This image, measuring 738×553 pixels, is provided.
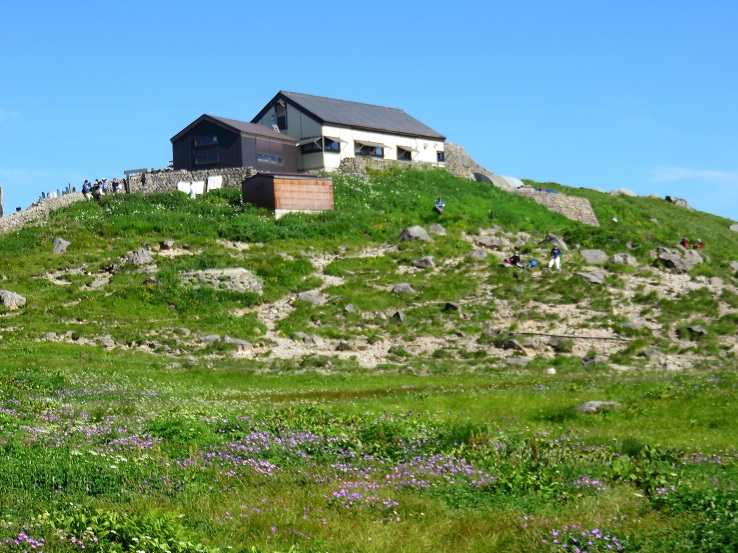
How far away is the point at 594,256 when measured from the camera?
6328 centimetres

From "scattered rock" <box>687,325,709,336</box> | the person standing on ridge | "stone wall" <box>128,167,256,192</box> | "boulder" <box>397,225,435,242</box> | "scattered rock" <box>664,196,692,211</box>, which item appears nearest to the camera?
"scattered rock" <box>687,325,709,336</box>

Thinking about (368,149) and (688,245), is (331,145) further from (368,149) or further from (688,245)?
(688,245)

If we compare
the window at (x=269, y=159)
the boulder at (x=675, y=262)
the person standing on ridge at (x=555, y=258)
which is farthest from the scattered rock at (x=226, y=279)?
the boulder at (x=675, y=262)

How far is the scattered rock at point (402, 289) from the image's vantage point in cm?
5478

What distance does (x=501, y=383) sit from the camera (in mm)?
36844

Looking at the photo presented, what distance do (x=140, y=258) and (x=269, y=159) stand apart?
22.5 meters

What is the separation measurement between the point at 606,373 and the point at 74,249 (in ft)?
122

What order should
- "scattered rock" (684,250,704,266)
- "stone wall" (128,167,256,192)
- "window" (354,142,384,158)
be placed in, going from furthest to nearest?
"window" (354,142,384,158) → "stone wall" (128,167,256,192) → "scattered rock" (684,250,704,266)

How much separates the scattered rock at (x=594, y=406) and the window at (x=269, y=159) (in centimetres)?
5391

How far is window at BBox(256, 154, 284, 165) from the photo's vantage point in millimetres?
77312

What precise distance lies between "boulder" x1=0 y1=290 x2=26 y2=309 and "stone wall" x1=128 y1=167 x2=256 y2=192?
24.5 m

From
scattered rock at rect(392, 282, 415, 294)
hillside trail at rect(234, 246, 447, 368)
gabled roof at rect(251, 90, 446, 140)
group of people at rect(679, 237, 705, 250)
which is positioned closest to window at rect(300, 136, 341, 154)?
gabled roof at rect(251, 90, 446, 140)

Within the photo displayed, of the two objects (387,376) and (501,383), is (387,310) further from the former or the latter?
(501,383)

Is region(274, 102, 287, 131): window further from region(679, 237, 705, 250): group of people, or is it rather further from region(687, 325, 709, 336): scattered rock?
region(687, 325, 709, 336): scattered rock
